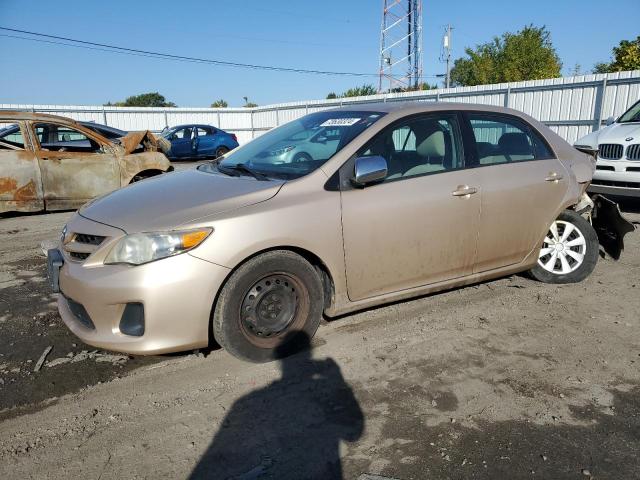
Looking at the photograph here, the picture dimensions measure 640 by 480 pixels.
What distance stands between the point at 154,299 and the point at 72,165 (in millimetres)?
6406

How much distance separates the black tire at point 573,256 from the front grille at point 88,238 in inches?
150

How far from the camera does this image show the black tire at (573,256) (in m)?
4.50

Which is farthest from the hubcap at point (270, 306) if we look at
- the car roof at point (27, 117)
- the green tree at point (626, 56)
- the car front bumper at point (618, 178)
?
the green tree at point (626, 56)

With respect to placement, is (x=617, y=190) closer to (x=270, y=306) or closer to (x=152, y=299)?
(x=270, y=306)

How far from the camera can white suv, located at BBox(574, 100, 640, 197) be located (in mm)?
7375

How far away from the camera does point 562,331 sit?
12.0 ft

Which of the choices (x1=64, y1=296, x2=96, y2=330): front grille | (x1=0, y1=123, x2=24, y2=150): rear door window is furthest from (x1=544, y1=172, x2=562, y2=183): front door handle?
(x1=0, y1=123, x2=24, y2=150): rear door window

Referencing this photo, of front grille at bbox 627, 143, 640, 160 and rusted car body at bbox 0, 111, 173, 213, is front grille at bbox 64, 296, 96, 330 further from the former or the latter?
front grille at bbox 627, 143, 640, 160

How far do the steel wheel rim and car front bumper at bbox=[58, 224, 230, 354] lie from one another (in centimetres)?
27

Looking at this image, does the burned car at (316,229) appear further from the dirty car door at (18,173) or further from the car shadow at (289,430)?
the dirty car door at (18,173)

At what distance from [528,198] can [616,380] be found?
5.37ft

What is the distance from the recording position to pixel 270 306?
3146mm

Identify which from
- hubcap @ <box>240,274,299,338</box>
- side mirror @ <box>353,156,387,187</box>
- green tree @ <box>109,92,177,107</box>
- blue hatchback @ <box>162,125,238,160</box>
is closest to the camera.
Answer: hubcap @ <box>240,274,299,338</box>

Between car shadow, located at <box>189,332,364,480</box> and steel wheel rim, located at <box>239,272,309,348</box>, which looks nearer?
car shadow, located at <box>189,332,364,480</box>
